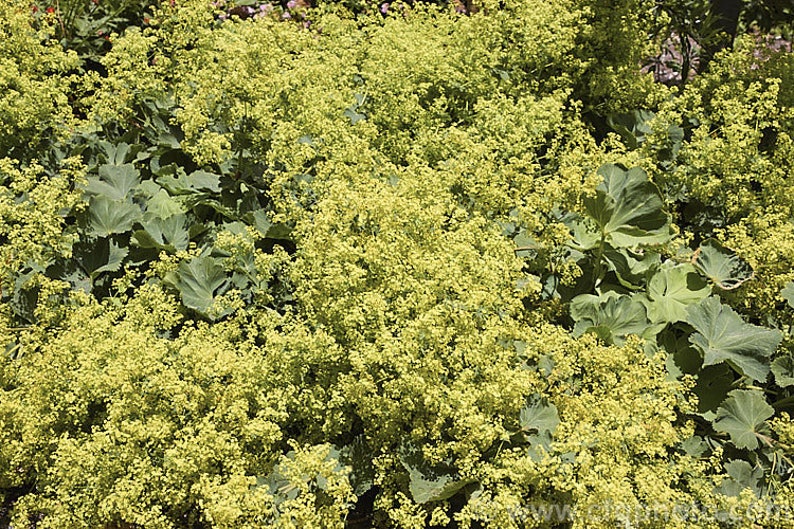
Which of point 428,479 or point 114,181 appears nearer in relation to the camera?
point 428,479

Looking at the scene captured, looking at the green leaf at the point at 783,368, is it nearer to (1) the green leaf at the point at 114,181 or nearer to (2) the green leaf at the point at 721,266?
(2) the green leaf at the point at 721,266

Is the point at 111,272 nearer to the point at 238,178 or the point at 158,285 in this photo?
the point at 158,285

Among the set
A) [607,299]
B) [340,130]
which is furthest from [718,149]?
[340,130]

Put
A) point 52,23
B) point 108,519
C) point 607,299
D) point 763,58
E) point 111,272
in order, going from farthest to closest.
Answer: point 52,23 < point 763,58 < point 111,272 < point 607,299 < point 108,519

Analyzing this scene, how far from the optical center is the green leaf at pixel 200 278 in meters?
3.13

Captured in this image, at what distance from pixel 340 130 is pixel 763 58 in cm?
254

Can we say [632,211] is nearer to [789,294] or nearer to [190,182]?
[789,294]

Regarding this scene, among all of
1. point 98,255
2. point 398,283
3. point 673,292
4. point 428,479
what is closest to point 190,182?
point 98,255

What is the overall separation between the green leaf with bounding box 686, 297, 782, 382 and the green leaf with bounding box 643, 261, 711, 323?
15 cm

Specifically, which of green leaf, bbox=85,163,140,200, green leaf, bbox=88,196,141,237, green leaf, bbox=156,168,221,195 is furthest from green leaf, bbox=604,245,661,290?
green leaf, bbox=85,163,140,200

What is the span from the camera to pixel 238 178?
3.76m

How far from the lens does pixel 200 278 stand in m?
3.15

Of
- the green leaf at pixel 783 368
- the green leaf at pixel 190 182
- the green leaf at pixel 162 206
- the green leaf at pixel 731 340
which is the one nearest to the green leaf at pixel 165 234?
the green leaf at pixel 162 206

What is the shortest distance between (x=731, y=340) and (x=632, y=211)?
2.41 ft
